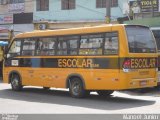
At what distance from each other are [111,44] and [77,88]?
2240 millimetres

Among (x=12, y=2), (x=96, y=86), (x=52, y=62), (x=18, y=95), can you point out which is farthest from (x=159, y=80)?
(x=12, y=2)

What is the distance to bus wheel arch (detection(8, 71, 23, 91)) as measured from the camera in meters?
19.2

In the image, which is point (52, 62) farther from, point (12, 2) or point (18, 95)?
point (12, 2)

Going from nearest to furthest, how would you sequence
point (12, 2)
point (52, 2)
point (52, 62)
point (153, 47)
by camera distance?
point (153, 47)
point (52, 62)
point (52, 2)
point (12, 2)

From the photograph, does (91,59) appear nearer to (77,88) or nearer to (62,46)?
(77,88)

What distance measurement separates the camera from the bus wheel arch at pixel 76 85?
16.1m

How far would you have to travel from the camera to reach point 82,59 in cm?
1603

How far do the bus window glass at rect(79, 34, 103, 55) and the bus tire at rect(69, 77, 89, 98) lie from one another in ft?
3.40

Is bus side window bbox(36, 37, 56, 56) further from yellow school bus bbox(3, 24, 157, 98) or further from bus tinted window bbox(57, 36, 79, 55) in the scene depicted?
bus tinted window bbox(57, 36, 79, 55)

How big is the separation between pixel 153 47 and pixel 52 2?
24.6m

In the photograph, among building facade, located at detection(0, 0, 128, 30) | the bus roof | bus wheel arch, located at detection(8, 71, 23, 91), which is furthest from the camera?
building facade, located at detection(0, 0, 128, 30)

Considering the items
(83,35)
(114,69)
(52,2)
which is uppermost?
(52,2)

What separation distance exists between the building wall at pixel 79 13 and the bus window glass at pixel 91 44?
63.5 ft

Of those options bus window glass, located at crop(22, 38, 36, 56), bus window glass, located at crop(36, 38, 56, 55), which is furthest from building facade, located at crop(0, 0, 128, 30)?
bus window glass, located at crop(36, 38, 56, 55)
